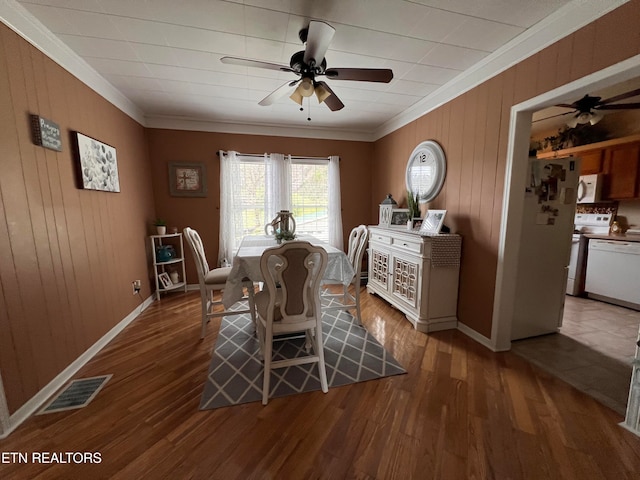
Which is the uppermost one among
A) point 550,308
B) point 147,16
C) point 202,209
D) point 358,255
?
point 147,16

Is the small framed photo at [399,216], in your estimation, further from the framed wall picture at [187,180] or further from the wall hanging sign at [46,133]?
the wall hanging sign at [46,133]

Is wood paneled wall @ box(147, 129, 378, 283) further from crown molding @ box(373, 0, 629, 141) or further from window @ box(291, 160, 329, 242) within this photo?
crown molding @ box(373, 0, 629, 141)

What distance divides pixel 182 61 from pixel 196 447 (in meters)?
2.79

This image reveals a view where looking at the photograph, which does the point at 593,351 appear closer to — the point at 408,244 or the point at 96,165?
the point at 408,244

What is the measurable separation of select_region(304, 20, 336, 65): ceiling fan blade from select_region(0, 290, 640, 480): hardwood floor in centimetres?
223

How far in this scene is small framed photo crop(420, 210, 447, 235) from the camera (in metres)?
2.59

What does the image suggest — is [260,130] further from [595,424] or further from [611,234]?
[611,234]

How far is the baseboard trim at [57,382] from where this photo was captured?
1.42 metres

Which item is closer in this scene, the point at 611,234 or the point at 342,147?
the point at 611,234

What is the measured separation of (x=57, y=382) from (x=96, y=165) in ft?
5.81

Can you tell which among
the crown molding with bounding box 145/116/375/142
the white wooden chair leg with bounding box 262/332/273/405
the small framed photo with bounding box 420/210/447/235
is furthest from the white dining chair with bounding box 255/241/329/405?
the crown molding with bounding box 145/116/375/142

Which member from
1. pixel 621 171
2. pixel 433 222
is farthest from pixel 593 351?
pixel 621 171

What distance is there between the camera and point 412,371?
1904 millimetres

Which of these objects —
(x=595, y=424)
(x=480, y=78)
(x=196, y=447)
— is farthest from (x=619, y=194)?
(x=196, y=447)
